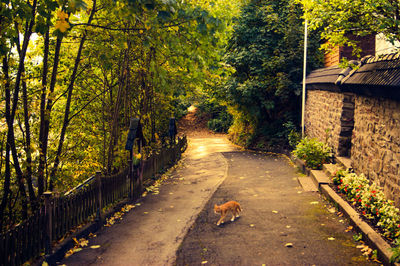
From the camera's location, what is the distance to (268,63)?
63.4ft

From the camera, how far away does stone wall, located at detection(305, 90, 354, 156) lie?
1082 cm

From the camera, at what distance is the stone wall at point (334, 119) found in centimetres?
1082

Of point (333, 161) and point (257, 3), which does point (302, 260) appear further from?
point (257, 3)

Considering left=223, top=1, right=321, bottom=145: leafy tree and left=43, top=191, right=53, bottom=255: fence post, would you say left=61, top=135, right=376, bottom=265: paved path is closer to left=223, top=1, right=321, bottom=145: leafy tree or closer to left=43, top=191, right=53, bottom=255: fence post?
left=43, top=191, right=53, bottom=255: fence post

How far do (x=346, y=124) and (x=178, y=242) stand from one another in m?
7.00

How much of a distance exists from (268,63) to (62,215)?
1546cm

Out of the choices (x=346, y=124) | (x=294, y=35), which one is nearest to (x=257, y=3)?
(x=294, y=35)

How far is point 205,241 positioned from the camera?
6430mm

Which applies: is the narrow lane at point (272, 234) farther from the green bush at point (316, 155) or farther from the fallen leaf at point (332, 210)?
the green bush at point (316, 155)

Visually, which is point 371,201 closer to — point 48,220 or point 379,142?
point 379,142

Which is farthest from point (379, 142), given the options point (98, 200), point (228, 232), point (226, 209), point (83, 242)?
point (83, 242)

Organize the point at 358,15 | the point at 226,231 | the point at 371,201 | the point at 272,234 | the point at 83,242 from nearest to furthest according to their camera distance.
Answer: the point at 83,242 → the point at 272,234 → the point at 371,201 → the point at 226,231 → the point at 358,15

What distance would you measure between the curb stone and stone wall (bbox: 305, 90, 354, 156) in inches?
92.0

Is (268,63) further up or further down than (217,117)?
further up
